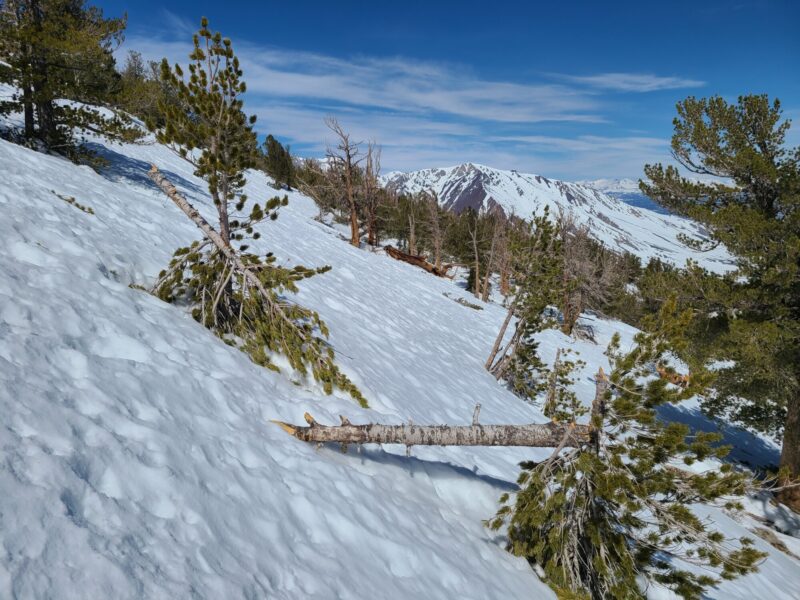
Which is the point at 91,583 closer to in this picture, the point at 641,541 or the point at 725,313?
the point at 641,541

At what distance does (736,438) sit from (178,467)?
23279 mm

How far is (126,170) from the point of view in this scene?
1382cm

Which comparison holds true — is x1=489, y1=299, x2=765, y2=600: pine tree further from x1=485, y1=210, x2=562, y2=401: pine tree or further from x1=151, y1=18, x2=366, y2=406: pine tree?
x1=485, y1=210, x2=562, y2=401: pine tree

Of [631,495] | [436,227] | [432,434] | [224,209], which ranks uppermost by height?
[436,227]

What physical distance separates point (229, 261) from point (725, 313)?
1297 cm

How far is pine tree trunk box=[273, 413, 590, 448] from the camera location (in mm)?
3895

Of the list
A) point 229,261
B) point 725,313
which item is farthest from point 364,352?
point 725,313

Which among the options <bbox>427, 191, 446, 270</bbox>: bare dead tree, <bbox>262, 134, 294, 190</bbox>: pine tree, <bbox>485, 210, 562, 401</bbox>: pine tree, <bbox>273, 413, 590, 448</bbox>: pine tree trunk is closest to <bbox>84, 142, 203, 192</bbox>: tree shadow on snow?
<bbox>485, 210, 562, 401</bbox>: pine tree

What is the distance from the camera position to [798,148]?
10125 mm

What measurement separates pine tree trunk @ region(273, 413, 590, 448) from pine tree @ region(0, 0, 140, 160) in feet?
39.4

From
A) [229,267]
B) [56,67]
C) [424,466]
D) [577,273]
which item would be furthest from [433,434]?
[577,273]

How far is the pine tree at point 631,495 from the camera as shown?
3072 millimetres

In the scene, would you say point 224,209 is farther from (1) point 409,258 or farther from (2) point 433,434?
(1) point 409,258

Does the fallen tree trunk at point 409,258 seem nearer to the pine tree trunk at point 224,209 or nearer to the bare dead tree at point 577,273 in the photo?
the bare dead tree at point 577,273
